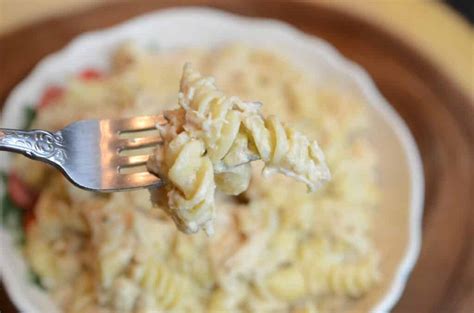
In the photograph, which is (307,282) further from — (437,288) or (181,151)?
(181,151)

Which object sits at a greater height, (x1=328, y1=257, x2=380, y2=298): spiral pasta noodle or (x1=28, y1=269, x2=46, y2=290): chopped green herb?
(x1=328, y1=257, x2=380, y2=298): spiral pasta noodle

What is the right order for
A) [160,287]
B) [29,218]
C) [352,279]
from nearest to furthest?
[160,287] < [352,279] < [29,218]

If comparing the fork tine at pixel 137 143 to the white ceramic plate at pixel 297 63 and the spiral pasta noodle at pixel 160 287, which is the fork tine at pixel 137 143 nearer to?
the spiral pasta noodle at pixel 160 287

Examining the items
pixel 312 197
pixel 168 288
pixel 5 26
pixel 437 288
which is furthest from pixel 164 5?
pixel 437 288

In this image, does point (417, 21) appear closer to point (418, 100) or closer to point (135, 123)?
point (418, 100)

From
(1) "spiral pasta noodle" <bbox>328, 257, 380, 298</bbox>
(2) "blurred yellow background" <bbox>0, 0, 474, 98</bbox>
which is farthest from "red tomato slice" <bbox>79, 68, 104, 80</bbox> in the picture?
(1) "spiral pasta noodle" <bbox>328, 257, 380, 298</bbox>

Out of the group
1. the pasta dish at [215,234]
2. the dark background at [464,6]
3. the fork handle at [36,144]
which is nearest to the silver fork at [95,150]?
the fork handle at [36,144]

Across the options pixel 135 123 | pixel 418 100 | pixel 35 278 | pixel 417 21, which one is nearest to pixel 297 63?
pixel 418 100

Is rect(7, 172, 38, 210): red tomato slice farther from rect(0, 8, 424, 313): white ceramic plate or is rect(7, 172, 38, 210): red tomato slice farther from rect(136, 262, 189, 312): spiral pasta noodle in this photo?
rect(136, 262, 189, 312): spiral pasta noodle
